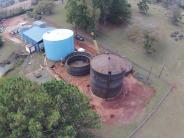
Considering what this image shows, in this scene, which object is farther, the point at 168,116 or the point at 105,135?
the point at 168,116

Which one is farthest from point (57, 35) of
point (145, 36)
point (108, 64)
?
point (145, 36)

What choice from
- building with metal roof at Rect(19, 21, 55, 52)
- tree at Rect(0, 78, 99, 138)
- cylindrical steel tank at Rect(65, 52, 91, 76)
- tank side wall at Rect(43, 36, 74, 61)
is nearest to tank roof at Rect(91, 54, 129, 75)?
cylindrical steel tank at Rect(65, 52, 91, 76)

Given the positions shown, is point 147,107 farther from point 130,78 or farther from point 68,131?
point 68,131

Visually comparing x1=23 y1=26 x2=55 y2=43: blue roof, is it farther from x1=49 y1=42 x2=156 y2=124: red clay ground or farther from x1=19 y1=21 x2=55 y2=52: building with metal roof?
x1=49 y1=42 x2=156 y2=124: red clay ground

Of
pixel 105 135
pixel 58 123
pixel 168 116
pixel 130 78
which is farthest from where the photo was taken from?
pixel 130 78

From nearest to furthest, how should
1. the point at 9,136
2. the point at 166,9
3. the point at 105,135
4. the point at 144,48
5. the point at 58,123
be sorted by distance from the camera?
the point at 9,136 → the point at 58,123 → the point at 105,135 → the point at 144,48 → the point at 166,9

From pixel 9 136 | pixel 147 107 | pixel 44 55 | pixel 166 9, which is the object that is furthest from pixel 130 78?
pixel 166 9
